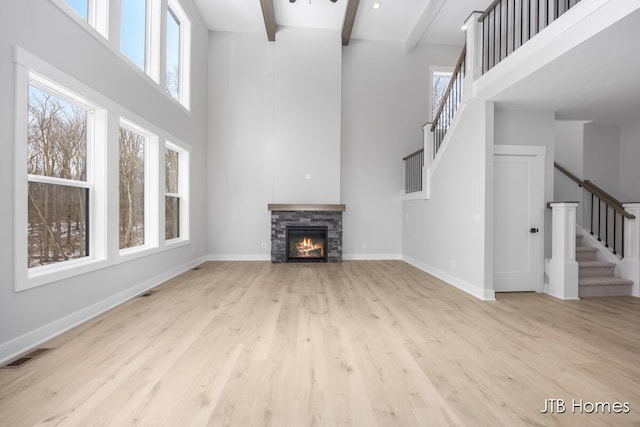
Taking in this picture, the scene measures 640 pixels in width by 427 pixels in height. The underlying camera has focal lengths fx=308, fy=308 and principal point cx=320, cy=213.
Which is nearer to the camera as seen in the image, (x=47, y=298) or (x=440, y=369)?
(x=440, y=369)

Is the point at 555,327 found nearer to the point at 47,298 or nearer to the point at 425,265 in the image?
the point at 425,265

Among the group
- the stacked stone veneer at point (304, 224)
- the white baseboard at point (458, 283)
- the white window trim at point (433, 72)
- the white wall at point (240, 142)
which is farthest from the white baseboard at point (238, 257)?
the white window trim at point (433, 72)

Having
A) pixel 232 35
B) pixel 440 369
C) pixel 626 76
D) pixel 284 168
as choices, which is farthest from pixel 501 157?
pixel 232 35

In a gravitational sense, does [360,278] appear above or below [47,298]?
below

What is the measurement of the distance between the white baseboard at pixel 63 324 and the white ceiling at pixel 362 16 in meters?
5.41

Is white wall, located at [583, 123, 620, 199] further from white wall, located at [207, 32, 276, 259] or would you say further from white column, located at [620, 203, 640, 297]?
white wall, located at [207, 32, 276, 259]

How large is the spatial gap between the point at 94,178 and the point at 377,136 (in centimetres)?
570

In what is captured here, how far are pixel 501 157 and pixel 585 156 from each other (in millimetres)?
3086

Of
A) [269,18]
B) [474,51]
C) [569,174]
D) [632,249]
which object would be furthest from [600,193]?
[269,18]

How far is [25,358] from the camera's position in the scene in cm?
225

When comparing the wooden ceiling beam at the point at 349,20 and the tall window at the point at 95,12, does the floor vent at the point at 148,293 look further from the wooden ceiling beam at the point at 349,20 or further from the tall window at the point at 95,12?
the wooden ceiling beam at the point at 349,20

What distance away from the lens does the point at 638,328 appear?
300 centimetres

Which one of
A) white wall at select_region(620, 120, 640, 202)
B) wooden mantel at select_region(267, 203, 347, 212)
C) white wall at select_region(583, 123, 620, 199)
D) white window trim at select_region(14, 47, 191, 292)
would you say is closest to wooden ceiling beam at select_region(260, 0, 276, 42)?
white window trim at select_region(14, 47, 191, 292)

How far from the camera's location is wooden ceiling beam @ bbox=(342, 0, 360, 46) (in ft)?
18.6
